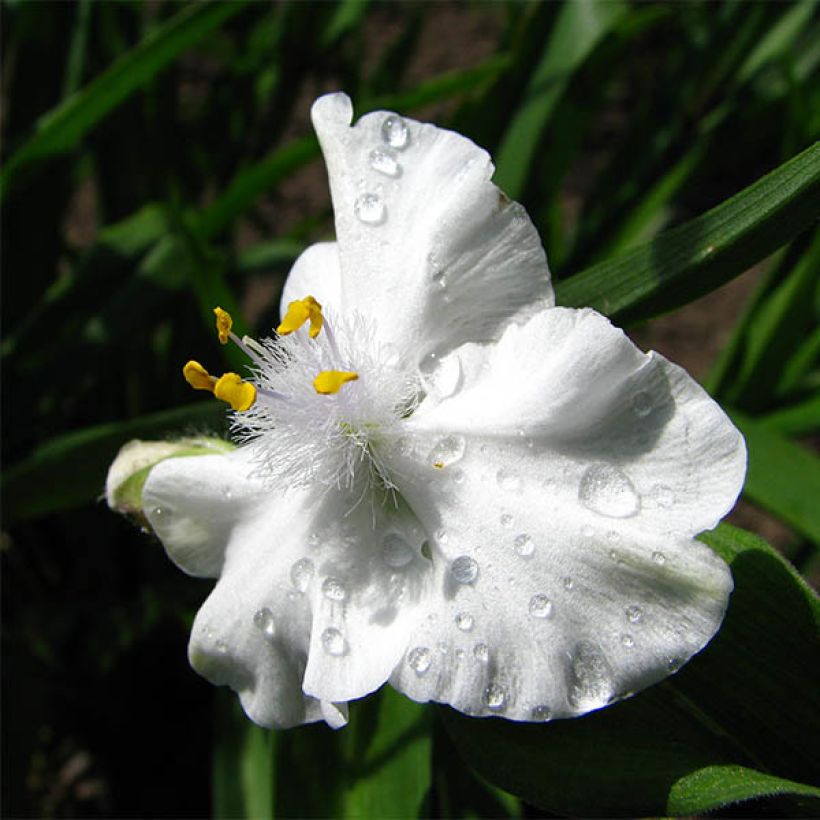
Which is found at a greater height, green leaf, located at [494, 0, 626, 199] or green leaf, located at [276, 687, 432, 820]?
green leaf, located at [494, 0, 626, 199]

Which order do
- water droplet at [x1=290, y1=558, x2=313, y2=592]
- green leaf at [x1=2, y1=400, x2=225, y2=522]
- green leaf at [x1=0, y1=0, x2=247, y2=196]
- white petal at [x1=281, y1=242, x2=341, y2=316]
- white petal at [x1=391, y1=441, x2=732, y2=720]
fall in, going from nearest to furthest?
white petal at [x1=391, y1=441, x2=732, y2=720] → water droplet at [x1=290, y1=558, x2=313, y2=592] → white petal at [x1=281, y1=242, x2=341, y2=316] → green leaf at [x1=2, y1=400, x2=225, y2=522] → green leaf at [x1=0, y1=0, x2=247, y2=196]

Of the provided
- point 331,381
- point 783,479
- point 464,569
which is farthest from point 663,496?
point 783,479

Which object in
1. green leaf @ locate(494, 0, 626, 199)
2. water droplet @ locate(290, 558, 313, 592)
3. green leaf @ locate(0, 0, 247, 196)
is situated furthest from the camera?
green leaf @ locate(494, 0, 626, 199)

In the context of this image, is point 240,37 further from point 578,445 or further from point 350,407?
point 578,445

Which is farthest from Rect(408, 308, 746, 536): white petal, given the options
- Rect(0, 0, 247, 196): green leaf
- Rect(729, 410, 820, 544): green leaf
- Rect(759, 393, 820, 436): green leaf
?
Rect(0, 0, 247, 196): green leaf

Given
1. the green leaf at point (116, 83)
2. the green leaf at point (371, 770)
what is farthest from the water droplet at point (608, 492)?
the green leaf at point (116, 83)

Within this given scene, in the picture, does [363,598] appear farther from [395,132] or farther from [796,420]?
[796,420]

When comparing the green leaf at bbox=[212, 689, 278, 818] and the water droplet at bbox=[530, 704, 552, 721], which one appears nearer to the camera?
the water droplet at bbox=[530, 704, 552, 721]

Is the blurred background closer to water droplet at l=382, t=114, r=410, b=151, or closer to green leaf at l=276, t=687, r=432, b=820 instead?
green leaf at l=276, t=687, r=432, b=820
